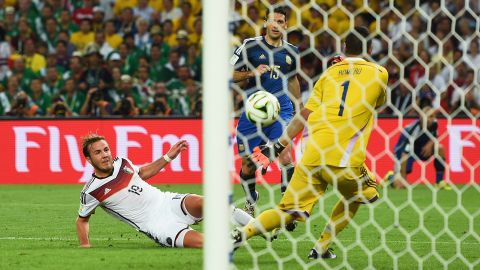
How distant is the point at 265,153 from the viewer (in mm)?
5824

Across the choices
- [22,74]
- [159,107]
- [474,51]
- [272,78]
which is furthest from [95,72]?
[272,78]

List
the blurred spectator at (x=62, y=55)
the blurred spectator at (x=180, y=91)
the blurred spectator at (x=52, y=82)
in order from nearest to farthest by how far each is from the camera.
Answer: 1. the blurred spectator at (x=180, y=91)
2. the blurred spectator at (x=52, y=82)
3. the blurred spectator at (x=62, y=55)

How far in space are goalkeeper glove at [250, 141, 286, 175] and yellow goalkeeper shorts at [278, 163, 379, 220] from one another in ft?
0.74

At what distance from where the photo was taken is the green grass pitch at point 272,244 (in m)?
6.35

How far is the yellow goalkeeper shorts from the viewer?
19.7 feet

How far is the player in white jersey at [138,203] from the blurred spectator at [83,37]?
31.3ft

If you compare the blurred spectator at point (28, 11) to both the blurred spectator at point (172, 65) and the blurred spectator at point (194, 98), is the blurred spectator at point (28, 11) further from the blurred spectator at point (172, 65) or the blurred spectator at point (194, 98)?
the blurred spectator at point (194, 98)

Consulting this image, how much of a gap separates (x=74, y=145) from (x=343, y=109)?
27.0 ft

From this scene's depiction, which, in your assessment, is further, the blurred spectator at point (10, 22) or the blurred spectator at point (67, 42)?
the blurred spectator at point (10, 22)

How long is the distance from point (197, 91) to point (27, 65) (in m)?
3.10

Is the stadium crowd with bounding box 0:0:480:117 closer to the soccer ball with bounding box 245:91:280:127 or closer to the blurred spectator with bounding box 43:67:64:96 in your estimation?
the blurred spectator with bounding box 43:67:64:96

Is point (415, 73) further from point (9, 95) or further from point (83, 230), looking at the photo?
point (83, 230)

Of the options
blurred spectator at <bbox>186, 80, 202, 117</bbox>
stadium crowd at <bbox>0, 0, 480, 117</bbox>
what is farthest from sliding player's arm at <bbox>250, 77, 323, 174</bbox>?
blurred spectator at <bbox>186, 80, 202, 117</bbox>

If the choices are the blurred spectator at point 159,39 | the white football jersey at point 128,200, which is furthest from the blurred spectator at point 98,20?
the white football jersey at point 128,200
